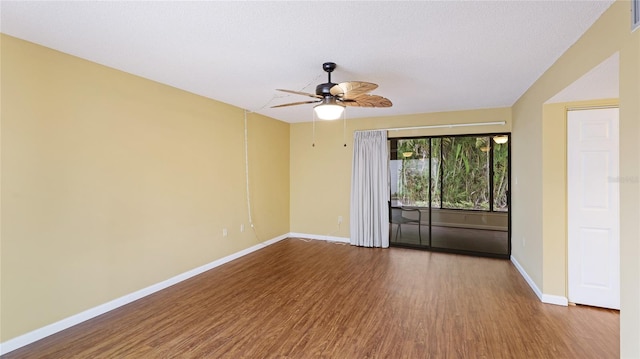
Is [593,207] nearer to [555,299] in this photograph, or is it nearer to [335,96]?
[555,299]

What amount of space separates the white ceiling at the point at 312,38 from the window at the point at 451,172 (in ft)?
5.44

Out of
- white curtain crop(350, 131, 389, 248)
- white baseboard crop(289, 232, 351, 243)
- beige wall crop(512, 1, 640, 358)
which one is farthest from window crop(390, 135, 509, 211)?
white baseboard crop(289, 232, 351, 243)

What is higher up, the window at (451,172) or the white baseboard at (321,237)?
the window at (451,172)

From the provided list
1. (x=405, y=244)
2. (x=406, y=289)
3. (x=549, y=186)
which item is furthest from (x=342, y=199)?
(x=549, y=186)

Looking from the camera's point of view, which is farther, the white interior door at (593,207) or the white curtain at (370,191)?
the white curtain at (370,191)

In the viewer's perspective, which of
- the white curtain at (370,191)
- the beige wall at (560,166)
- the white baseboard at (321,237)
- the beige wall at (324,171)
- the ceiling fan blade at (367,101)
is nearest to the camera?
the beige wall at (560,166)

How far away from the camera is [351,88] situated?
262 cm

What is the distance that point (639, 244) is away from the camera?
1.62 m

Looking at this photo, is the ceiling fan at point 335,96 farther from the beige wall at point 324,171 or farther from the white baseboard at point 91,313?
the white baseboard at point 91,313

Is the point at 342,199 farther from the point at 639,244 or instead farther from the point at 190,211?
the point at 639,244

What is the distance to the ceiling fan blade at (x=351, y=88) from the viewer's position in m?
2.54

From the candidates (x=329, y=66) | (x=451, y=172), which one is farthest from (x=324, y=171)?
(x=329, y=66)

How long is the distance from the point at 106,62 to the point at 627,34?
4.20 meters

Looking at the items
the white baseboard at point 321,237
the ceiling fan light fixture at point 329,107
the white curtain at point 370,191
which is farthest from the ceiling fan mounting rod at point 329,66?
the white baseboard at point 321,237
